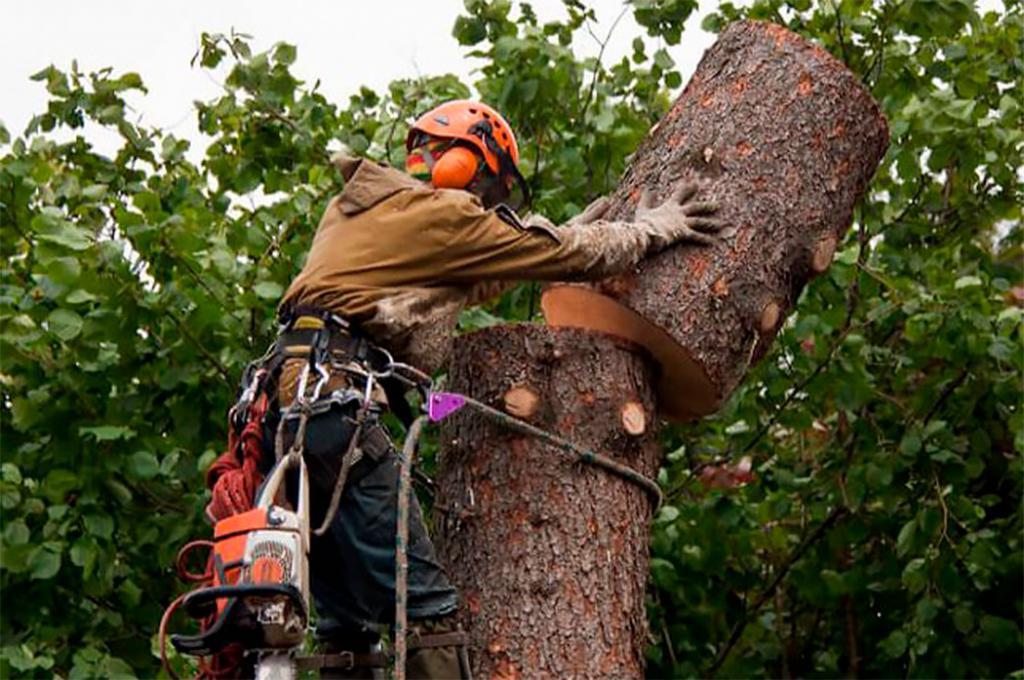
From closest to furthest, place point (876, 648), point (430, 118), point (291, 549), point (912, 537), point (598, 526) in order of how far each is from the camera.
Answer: point (291, 549), point (598, 526), point (430, 118), point (912, 537), point (876, 648)

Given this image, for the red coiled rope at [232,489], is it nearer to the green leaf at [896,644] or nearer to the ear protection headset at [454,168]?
the ear protection headset at [454,168]

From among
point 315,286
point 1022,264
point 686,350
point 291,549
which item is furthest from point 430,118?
point 1022,264

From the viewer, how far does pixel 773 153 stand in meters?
4.76

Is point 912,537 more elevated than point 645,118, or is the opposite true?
point 645,118

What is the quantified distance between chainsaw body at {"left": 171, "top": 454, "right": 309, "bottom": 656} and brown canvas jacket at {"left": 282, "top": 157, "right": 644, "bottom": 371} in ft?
2.03

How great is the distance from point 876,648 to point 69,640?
10.9ft

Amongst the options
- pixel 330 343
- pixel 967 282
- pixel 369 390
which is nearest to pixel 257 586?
pixel 369 390

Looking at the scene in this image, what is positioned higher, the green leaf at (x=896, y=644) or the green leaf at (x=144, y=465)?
the green leaf at (x=144, y=465)

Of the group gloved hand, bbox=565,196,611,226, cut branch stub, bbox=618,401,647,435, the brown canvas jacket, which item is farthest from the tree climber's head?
cut branch stub, bbox=618,401,647,435

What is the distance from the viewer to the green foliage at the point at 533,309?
6.32 m

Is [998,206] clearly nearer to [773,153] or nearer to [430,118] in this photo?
[773,153]

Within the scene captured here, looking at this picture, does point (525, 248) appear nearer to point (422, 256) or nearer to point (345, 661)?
point (422, 256)

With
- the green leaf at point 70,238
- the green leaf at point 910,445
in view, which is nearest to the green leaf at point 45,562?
the green leaf at point 70,238

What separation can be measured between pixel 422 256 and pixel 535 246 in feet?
0.93
